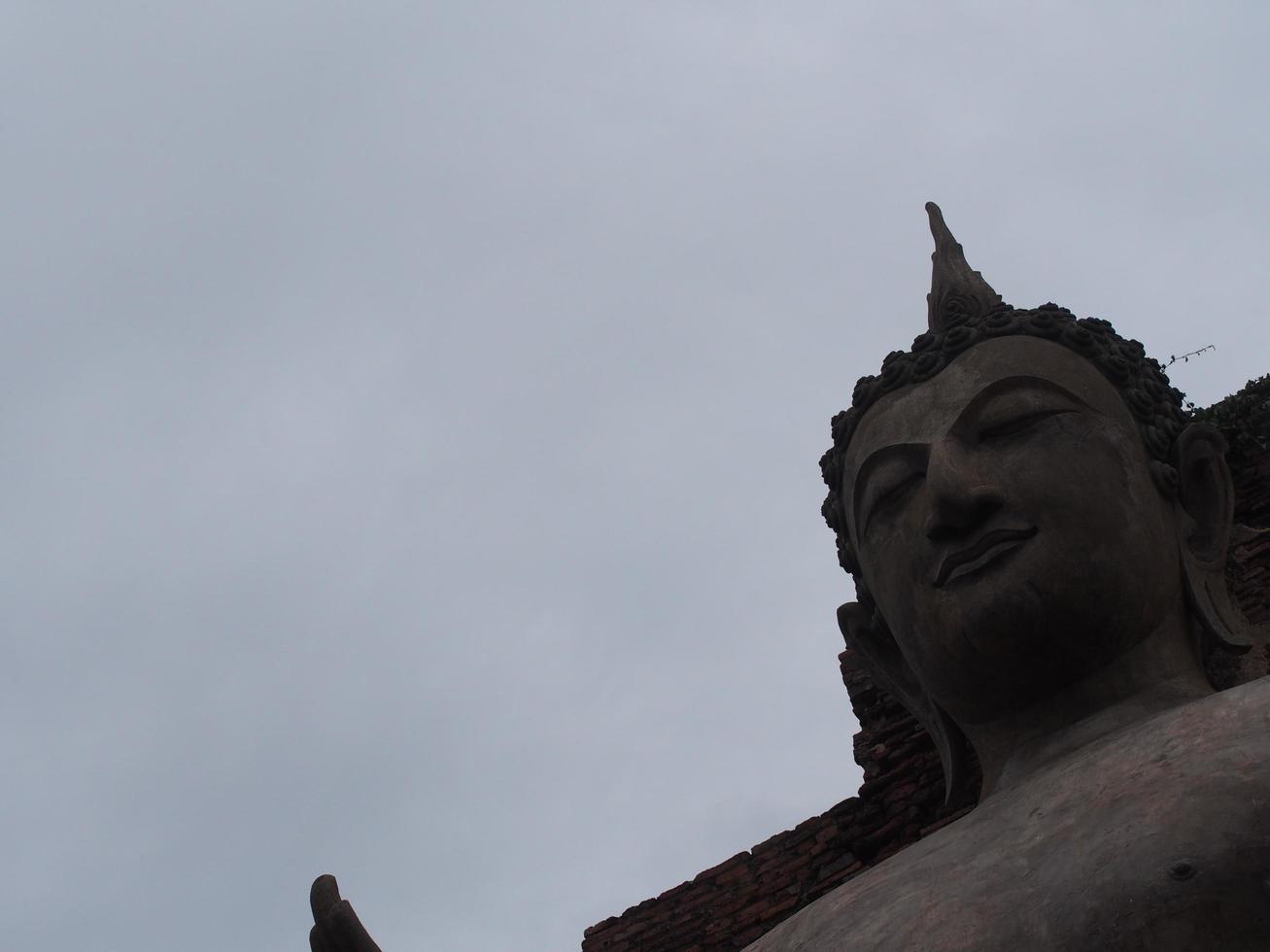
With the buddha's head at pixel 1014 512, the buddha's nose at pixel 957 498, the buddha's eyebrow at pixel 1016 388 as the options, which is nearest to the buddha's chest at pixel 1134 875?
the buddha's head at pixel 1014 512

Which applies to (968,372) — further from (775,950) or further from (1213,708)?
(775,950)

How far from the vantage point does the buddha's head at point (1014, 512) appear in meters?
4.38

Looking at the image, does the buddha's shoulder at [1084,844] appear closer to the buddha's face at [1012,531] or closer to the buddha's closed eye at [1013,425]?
the buddha's face at [1012,531]

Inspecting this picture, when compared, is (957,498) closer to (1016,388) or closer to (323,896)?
(1016,388)

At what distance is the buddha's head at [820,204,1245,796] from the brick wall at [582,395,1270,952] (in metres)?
1.94

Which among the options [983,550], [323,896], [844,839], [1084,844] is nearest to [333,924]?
[323,896]

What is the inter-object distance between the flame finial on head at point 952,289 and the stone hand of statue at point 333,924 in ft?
8.19

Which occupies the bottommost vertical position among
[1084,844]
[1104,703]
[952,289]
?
[1084,844]

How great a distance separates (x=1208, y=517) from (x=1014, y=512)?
803 mm

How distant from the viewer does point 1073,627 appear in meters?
4.35

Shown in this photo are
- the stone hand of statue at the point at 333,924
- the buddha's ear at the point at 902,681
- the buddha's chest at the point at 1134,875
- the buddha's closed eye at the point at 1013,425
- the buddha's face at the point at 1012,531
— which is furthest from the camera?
the buddha's ear at the point at 902,681

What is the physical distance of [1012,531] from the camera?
14.4 ft

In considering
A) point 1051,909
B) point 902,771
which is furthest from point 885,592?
point 902,771

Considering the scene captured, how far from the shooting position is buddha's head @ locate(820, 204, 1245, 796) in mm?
4375
